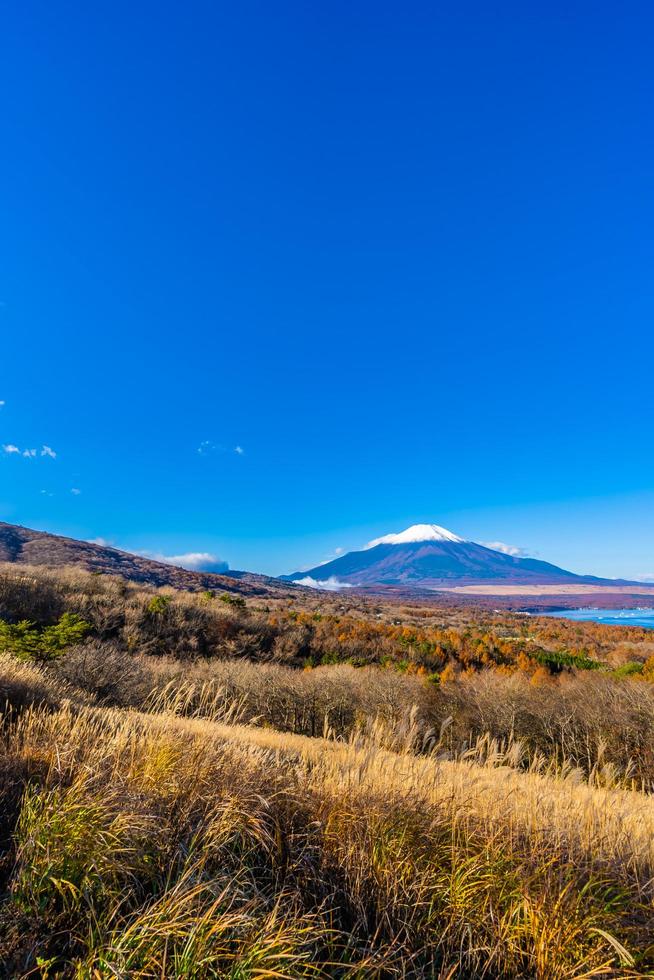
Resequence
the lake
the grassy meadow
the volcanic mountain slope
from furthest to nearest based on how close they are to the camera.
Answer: the lake
the volcanic mountain slope
the grassy meadow

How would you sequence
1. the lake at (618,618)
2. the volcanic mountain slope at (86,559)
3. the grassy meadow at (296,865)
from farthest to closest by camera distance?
1. the lake at (618,618)
2. the volcanic mountain slope at (86,559)
3. the grassy meadow at (296,865)

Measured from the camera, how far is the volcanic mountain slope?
240 ft

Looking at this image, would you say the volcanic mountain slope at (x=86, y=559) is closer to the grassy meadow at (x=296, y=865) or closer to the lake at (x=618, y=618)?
the grassy meadow at (x=296, y=865)

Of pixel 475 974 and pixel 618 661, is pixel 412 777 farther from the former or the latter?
pixel 618 661

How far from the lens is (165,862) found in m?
2.90

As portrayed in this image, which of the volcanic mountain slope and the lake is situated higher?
the volcanic mountain slope

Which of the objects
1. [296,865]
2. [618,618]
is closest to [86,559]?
[296,865]

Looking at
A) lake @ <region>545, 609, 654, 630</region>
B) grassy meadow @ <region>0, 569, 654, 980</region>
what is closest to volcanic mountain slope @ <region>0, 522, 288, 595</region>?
grassy meadow @ <region>0, 569, 654, 980</region>

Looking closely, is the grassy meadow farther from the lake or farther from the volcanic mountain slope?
the lake

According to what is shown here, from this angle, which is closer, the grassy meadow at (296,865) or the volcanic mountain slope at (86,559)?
the grassy meadow at (296,865)

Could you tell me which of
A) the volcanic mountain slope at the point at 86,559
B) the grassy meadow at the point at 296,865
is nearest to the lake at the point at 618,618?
the volcanic mountain slope at the point at 86,559

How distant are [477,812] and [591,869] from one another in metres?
0.89

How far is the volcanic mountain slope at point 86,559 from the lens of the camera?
240 ft

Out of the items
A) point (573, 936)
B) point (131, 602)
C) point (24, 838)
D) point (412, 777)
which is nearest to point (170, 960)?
point (24, 838)
